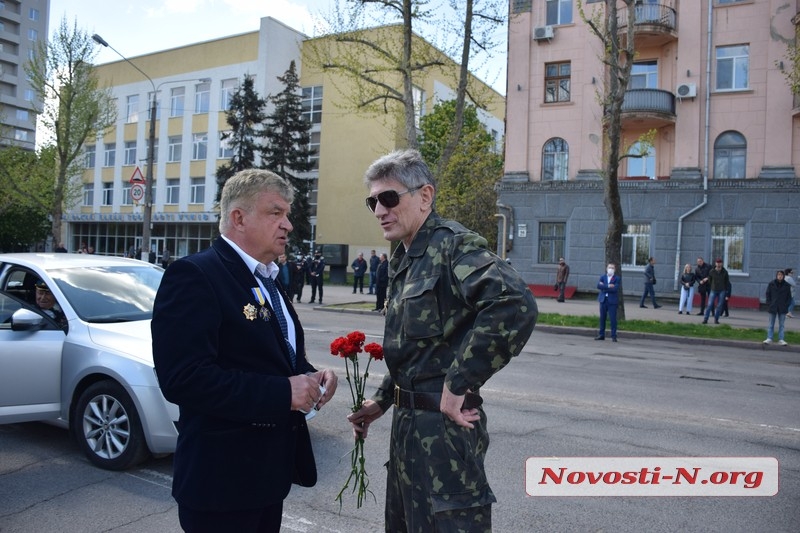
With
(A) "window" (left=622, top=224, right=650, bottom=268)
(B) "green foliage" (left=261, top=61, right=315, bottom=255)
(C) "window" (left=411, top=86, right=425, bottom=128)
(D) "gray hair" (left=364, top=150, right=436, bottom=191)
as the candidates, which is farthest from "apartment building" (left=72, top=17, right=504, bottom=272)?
(D) "gray hair" (left=364, top=150, right=436, bottom=191)

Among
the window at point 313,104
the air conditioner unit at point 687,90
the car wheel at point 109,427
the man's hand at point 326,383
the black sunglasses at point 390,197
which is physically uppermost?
the window at point 313,104

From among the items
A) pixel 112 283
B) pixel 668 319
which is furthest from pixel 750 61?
pixel 112 283

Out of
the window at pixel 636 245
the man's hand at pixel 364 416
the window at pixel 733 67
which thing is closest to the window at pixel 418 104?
the window at pixel 636 245

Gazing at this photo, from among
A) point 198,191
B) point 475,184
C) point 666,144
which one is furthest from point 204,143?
point 666,144

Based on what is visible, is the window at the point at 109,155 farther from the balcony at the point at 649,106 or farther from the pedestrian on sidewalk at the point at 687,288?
the pedestrian on sidewalk at the point at 687,288

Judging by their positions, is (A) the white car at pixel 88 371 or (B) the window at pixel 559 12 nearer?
(A) the white car at pixel 88 371

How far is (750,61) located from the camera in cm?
2538

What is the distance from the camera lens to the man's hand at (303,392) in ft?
7.59

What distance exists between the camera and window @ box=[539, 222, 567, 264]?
92.5 ft

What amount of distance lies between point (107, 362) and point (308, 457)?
10.1 ft

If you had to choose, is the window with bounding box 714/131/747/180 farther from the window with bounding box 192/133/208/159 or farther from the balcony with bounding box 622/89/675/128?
the window with bounding box 192/133/208/159

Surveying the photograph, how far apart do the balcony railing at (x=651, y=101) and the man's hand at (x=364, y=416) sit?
25.9 m

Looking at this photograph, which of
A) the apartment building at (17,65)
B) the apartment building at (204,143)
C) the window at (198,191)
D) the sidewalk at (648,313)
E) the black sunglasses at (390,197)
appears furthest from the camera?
the apartment building at (17,65)

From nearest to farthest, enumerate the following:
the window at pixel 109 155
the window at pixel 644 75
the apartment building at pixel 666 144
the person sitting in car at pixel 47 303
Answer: the person sitting in car at pixel 47 303, the apartment building at pixel 666 144, the window at pixel 644 75, the window at pixel 109 155
